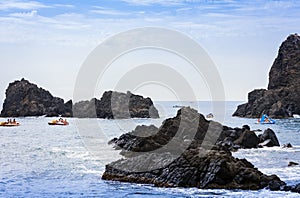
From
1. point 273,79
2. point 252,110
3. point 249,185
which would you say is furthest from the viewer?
point 273,79

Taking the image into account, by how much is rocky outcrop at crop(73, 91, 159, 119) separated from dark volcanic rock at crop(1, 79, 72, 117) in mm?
8396

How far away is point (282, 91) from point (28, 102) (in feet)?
317

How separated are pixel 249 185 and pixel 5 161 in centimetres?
2907

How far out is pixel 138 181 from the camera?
34.4 metres

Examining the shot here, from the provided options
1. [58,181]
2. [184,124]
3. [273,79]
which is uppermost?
[273,79]

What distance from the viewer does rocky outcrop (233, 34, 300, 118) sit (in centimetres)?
16488

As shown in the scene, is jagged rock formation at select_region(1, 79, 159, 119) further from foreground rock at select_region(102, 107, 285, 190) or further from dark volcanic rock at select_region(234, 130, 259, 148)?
foreground rock at select_region(102, 107, 285, 190)

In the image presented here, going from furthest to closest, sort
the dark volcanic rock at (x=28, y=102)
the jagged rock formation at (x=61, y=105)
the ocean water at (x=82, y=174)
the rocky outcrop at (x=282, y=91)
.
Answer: the dark volcanic rock at (x=28, y=102) < the jagged rock formation at (x=61, y=105) < the rocky outcrop at (x=282, y=91) < the ocean water at (x=82, y=174)

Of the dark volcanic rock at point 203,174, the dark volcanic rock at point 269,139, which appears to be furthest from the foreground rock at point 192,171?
the dark volcanic rock at point 269,139

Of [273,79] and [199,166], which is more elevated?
[273,79]

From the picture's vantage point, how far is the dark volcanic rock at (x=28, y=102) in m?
184

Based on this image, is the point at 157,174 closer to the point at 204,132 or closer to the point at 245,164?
the point at 245,164

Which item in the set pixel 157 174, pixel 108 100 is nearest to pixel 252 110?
pixel 108 100

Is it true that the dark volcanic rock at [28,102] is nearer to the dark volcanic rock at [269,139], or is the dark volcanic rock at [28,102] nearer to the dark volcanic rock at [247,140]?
the dark volcanic rock at [269,139]
